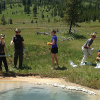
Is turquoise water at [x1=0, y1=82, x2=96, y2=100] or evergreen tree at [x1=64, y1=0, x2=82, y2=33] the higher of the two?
evergreen tree at [x1=64, y1=0, x2=82, y2=33]

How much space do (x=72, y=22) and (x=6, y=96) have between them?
29.9m

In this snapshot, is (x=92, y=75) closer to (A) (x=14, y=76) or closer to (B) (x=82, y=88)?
(B) (x=82, y=88)

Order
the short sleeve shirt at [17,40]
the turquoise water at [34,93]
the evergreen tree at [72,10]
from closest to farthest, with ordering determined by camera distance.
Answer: the turquoise water at [34,93], the short sleeve shirt at [17,40], the evergreen tree at [72,10]

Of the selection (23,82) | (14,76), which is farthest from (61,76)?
(14,76)

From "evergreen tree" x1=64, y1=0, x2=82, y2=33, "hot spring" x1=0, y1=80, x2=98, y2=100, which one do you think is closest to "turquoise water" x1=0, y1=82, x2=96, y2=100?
"hot spring" x1=0, y1=80, x2=98, y2=100

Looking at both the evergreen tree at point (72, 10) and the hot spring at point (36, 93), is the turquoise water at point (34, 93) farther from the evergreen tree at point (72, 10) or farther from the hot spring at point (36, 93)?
the evergreen tree at point (72, 10)

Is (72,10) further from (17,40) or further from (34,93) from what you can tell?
(34,93)

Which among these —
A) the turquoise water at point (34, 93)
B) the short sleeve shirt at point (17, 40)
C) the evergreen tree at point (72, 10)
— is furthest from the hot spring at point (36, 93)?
the evergreen tree at point (72, 10)

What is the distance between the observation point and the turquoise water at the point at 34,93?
6.73m

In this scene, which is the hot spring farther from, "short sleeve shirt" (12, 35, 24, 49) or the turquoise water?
"short sleeve shirt" (12, 35, 24, 49)

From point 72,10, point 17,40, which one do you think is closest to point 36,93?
point 17,40

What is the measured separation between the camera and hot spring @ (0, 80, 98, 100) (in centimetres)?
673

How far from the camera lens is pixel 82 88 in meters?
7.57

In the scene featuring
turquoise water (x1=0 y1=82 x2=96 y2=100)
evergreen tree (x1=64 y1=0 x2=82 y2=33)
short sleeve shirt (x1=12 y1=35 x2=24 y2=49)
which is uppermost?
evergreen tree (x1=64 y1=0 x2=82 y2=33)
